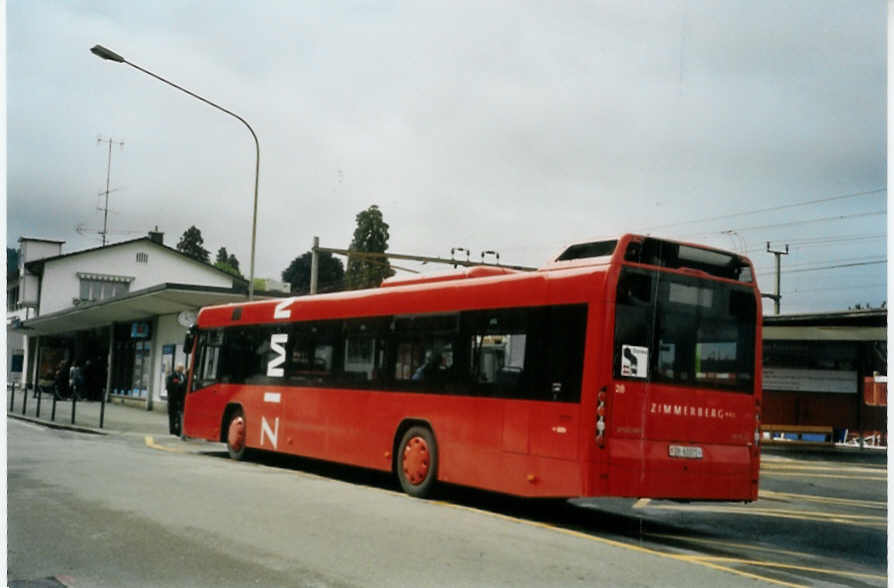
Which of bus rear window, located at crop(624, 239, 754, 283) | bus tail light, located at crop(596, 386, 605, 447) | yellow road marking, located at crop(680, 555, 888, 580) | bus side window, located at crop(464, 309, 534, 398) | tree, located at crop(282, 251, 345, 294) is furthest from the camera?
tree, located at crop(282, 251, 345, 294)

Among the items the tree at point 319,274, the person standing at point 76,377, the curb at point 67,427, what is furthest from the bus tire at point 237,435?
the person standing at point 76,377

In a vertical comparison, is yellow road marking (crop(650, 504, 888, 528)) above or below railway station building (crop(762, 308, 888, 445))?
below

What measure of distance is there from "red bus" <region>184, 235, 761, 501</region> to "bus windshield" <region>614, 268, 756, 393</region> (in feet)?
0.05

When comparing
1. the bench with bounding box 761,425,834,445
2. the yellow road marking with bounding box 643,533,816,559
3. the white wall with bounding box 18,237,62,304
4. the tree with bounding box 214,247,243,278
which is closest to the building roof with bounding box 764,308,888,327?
the bench with bounding box 761,425,834,445

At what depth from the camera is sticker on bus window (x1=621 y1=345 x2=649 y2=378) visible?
9312 millimetres

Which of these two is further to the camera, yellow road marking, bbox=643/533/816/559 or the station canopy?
the station canopy

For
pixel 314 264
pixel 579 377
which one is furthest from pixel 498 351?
pixel 314 264

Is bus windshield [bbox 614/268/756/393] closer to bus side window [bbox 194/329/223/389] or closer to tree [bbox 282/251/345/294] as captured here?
tree [bbox 282/251/345/294]

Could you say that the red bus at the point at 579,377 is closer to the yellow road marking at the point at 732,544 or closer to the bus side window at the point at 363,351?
the bus side window at the point at 363,351

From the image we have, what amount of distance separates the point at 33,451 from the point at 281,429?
13.2 ft

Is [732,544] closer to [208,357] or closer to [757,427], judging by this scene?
[757,427]

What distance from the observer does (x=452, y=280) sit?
460 inches

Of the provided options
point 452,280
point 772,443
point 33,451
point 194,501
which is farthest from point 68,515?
point 772,443

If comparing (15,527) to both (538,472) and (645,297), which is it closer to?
(538,472)
